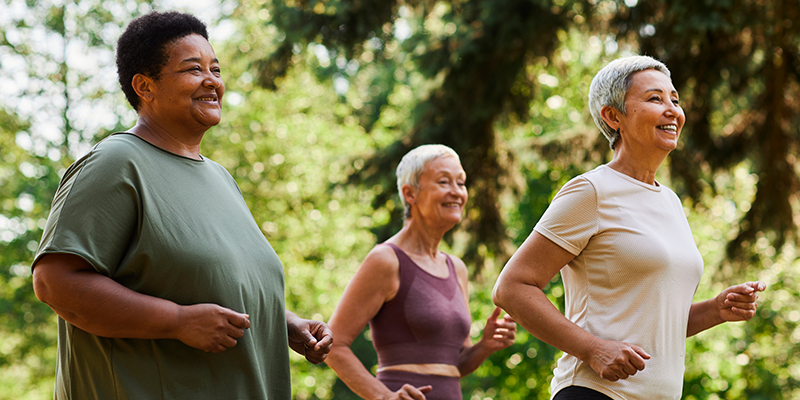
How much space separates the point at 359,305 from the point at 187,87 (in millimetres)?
1384

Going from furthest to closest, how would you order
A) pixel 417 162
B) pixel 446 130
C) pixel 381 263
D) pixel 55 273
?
pixel 446 130 < pixel 417 162 < pixel 381 263 < pixel 55 273

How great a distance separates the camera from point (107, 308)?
1585 mm

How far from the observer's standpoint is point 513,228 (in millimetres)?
11148

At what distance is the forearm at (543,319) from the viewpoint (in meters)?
1.94

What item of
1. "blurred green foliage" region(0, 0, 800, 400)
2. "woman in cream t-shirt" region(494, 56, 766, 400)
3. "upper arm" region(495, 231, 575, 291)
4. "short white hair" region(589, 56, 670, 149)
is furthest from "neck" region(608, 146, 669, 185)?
"blurred green foliage" region(0, 0, 800, 400)

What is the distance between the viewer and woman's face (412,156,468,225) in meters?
3.22

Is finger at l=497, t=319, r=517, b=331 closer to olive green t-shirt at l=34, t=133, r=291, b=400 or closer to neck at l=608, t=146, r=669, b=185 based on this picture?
neck at l=608, t=146, r=669, b=185

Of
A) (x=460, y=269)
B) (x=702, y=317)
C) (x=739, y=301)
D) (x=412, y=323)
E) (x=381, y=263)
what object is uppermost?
(x=739, y=301)

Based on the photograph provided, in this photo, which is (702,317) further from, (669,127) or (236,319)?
(236,319)

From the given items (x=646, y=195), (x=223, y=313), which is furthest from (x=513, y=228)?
(x=223, y=313)

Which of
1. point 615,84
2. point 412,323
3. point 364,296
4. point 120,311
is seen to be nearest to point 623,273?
point 615,84

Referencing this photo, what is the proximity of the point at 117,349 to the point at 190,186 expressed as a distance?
1.56 ft

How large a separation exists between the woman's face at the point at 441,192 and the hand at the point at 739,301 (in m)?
1.29

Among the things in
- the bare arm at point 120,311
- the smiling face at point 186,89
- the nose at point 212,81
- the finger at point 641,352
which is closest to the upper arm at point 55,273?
the bare arm at point 120,311
